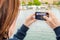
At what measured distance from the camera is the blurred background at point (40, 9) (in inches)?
39.3

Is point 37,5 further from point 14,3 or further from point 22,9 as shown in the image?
point 14,3

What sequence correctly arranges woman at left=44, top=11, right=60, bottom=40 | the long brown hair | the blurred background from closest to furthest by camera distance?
the long brown hair
woman at left=44, top=11, right=60, bottom=40
the blurred background

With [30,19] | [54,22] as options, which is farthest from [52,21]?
[30,19]

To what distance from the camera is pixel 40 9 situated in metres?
1.00

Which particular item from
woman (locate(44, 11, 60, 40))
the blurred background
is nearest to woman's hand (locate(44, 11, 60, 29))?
woman (locate(44, 11, 60, 40))

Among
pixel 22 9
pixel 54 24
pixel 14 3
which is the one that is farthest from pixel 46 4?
pixel 14 3

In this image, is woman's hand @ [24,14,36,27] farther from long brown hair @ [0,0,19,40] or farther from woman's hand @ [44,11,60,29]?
long brown hair @ [0,0,19,40]

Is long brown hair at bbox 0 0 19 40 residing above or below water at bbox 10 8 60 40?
above

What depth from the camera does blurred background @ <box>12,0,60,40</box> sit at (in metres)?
1.00

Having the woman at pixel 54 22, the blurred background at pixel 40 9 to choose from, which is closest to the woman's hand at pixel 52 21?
the woman at pixel 54 22

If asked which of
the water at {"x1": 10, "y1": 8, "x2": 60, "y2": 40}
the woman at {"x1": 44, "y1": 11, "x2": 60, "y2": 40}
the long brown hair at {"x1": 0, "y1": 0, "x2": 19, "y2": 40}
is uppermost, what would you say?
the long brown hair at {"x1": 0, "y1": 0, "x2": 19, "y2": 40}

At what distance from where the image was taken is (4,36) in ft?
1.57

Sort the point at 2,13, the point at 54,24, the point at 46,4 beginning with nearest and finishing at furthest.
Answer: the point at 2,13 < the point at 54,24 < the point at 46,4

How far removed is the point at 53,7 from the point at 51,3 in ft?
0.10
